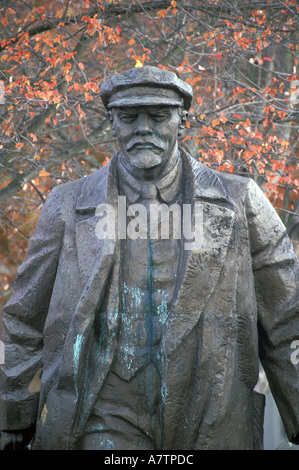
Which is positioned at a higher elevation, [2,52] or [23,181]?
[2,52]

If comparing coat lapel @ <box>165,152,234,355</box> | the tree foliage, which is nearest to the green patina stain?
coat lapel @ <box>165,152,234,355</box>

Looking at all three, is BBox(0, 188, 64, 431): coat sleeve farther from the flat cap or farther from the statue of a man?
the flat cap

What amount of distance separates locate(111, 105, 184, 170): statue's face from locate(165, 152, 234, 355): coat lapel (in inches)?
10.3

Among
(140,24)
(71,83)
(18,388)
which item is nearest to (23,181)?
(71,83)

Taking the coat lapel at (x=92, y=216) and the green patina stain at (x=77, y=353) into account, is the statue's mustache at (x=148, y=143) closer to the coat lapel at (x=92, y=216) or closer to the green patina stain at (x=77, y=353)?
the coat lapel at (x=92, y=216)

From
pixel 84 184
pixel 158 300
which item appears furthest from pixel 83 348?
pixel 84 184

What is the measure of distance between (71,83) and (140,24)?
1.48 meters

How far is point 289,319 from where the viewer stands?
4.22 m

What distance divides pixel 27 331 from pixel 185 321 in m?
0.93

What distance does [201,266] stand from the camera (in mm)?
3967

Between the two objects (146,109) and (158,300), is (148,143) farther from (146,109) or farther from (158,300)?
(158,300)

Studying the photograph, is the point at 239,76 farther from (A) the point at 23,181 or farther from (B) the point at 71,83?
(A) the point at 23,181

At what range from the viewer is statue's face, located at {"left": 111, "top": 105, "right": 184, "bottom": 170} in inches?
158

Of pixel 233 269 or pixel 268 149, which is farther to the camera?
pixel 268 149
